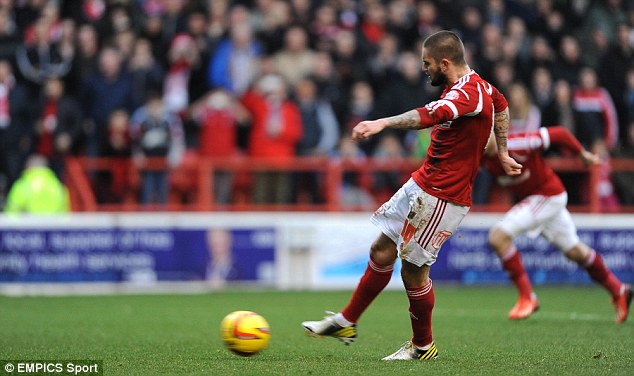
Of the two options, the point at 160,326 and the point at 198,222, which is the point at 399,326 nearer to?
the point at 160,326

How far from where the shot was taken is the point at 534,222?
11.8m

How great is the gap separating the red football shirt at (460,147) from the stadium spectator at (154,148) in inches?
358

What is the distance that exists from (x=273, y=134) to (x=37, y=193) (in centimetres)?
355

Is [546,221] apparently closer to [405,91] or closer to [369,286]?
[369,286]

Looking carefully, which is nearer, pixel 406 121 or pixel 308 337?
pixel 406 121

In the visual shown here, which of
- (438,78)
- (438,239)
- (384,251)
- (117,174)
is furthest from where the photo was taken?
(117,174)

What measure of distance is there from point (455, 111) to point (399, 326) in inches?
162

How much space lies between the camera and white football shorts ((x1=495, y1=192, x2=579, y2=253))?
38.4 feet

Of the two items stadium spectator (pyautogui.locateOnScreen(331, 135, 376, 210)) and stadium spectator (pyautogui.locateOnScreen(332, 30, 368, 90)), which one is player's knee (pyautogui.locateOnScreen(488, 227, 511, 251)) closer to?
stadium spectator (pyautogui.locateOnScreen(331, 135, 376, 210))

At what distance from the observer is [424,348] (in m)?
7.94

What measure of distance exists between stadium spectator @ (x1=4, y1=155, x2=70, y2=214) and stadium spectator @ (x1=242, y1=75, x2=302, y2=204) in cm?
287

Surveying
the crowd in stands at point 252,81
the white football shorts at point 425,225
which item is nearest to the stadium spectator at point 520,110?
the crowd in stands at point 252,81

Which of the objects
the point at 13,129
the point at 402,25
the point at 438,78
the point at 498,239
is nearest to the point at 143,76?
the point at 13,129

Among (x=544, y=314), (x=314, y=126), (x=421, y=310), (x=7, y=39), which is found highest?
(x=7, y=39)
